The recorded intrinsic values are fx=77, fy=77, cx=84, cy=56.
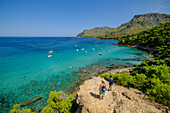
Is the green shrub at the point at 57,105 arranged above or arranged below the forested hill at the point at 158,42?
below

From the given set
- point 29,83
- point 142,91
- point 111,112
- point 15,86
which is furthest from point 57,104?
point 15,86

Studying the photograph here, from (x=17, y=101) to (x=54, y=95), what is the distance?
11.2 metres

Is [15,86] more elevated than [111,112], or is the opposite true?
[111,112]

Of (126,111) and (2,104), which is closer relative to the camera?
(126,111)

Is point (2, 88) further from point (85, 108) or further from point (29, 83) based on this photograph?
point (85, 108)

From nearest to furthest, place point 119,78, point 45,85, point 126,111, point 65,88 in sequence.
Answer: point 126,111, point 119,78, point 65,88, point 45,85

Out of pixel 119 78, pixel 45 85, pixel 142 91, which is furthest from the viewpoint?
pixel 45 85

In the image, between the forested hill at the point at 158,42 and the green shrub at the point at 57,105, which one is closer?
the green shrub at the point at 57,105

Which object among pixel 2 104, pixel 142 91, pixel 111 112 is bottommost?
pixel 2 104

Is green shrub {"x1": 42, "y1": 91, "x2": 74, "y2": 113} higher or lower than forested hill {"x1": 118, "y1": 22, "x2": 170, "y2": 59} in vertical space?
lower

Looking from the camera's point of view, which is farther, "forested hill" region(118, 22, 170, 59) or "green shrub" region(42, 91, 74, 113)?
"forested hill" region(118, 22, 170, 59)

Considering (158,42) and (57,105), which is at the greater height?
(158,42)

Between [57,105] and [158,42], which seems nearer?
[57,105]

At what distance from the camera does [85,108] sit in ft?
28.1
